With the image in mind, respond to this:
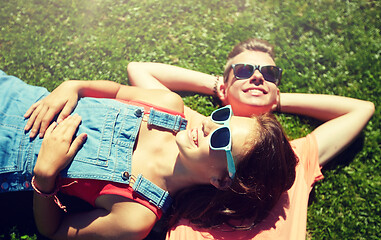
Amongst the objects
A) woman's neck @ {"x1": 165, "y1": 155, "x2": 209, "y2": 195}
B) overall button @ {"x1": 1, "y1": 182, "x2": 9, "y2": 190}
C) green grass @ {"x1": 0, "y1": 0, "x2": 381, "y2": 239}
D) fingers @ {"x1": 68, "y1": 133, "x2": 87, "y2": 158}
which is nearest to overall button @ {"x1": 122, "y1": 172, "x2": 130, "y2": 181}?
woman's neck @ {"x1": 165, "y1": 155, "x2": 209, "y2": 195}

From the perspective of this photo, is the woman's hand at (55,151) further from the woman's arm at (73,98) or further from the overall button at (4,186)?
the overall button at (4,186)

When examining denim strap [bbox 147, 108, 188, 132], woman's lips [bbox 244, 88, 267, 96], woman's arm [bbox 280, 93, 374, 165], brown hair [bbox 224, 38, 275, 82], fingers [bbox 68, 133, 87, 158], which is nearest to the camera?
fingers [bbox 68, 133, 87, 158]

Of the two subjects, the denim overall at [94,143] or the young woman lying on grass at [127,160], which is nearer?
the young woman lying on grass at [127,160]

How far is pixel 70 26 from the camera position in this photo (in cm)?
499

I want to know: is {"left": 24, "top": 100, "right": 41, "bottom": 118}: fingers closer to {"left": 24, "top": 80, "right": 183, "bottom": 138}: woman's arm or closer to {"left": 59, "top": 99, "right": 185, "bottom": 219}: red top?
{"left": 24, "top": 80, "right": 183, "bottom": 138}: woman's arm

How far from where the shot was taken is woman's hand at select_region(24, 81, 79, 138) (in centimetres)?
324

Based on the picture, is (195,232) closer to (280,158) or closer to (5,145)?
(280,158)

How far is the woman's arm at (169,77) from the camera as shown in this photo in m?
4.35

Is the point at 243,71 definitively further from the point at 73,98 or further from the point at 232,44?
the point at 73,98

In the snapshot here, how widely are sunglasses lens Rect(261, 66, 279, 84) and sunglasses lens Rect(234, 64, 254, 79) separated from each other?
0.17 metres

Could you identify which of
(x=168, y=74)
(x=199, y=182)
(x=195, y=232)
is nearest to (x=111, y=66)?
(x=168, y=74)

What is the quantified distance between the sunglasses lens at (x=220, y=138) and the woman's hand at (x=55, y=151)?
145 cm

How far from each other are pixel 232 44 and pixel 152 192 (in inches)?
123

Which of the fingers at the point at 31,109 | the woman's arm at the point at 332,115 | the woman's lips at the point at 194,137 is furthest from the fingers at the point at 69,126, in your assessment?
the woman's arm at the point at 332,115
